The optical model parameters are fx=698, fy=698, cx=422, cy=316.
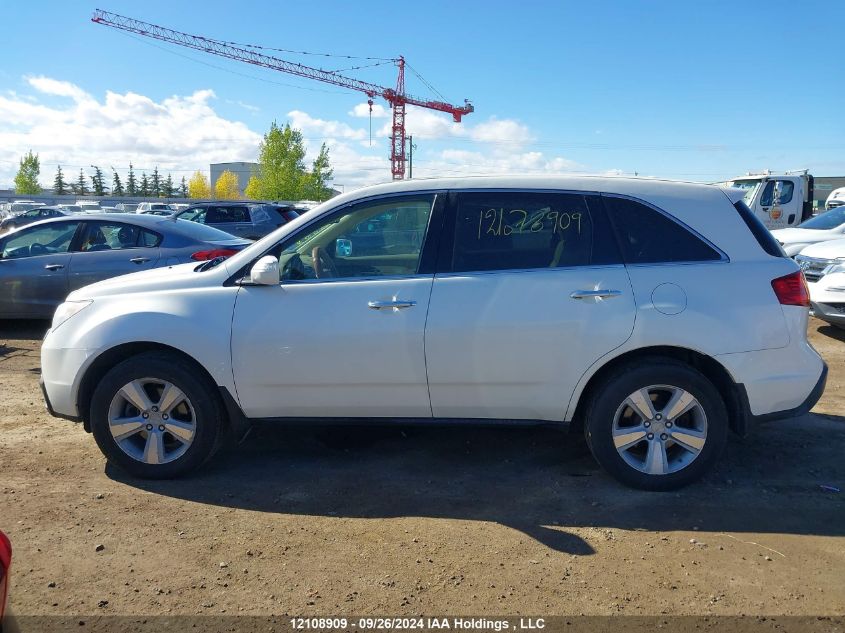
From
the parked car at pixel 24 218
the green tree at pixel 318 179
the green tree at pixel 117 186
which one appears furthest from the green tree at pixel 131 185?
the parked car at pixel 24 218

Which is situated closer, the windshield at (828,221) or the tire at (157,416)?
the tire at (157,416)

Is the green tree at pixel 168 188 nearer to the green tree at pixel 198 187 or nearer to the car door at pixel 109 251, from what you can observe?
the green tree at pixel 198 187

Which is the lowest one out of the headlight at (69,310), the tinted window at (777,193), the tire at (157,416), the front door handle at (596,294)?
the tire at (157,416)

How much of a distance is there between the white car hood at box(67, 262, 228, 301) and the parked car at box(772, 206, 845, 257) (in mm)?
9860

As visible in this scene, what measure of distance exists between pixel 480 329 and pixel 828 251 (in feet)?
24.6

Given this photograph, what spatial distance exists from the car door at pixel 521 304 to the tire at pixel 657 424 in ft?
0.72

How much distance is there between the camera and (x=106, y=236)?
8578mm

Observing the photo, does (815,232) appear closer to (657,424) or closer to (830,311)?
(830,311)

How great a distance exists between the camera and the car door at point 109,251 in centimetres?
836

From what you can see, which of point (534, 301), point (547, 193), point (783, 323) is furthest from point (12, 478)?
point (783, 323)

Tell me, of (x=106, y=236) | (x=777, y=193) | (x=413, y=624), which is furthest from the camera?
(x=777, y=193)

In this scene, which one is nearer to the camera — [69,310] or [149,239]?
[69,310]

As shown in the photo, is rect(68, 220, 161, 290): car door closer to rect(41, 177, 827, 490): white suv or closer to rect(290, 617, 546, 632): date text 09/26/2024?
rect(41, 177, 827, 490): white suv

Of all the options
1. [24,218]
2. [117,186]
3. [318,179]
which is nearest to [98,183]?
[117,186]
